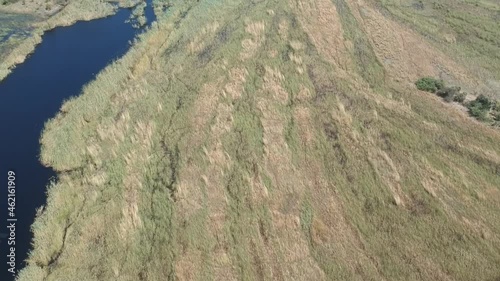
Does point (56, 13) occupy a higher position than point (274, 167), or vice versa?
point (274, 167)

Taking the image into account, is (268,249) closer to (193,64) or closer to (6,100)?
(193,64)

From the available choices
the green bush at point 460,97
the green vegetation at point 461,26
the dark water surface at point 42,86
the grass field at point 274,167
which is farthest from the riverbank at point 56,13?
the green bush at point 460,97

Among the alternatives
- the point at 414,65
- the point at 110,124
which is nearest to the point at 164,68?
the point at 110,124

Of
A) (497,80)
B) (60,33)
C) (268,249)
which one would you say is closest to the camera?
(268,249)

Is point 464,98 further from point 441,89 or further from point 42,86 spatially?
point 42,86

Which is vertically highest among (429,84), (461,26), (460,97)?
(460,97)

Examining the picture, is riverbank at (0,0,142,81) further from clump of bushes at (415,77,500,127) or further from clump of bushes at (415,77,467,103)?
clump of bushes at (415,77,500,127)

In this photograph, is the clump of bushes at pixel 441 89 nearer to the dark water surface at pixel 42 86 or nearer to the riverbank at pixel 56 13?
the dark water surface at pixel 42 86

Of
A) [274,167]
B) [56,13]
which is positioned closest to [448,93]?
[274,167]
